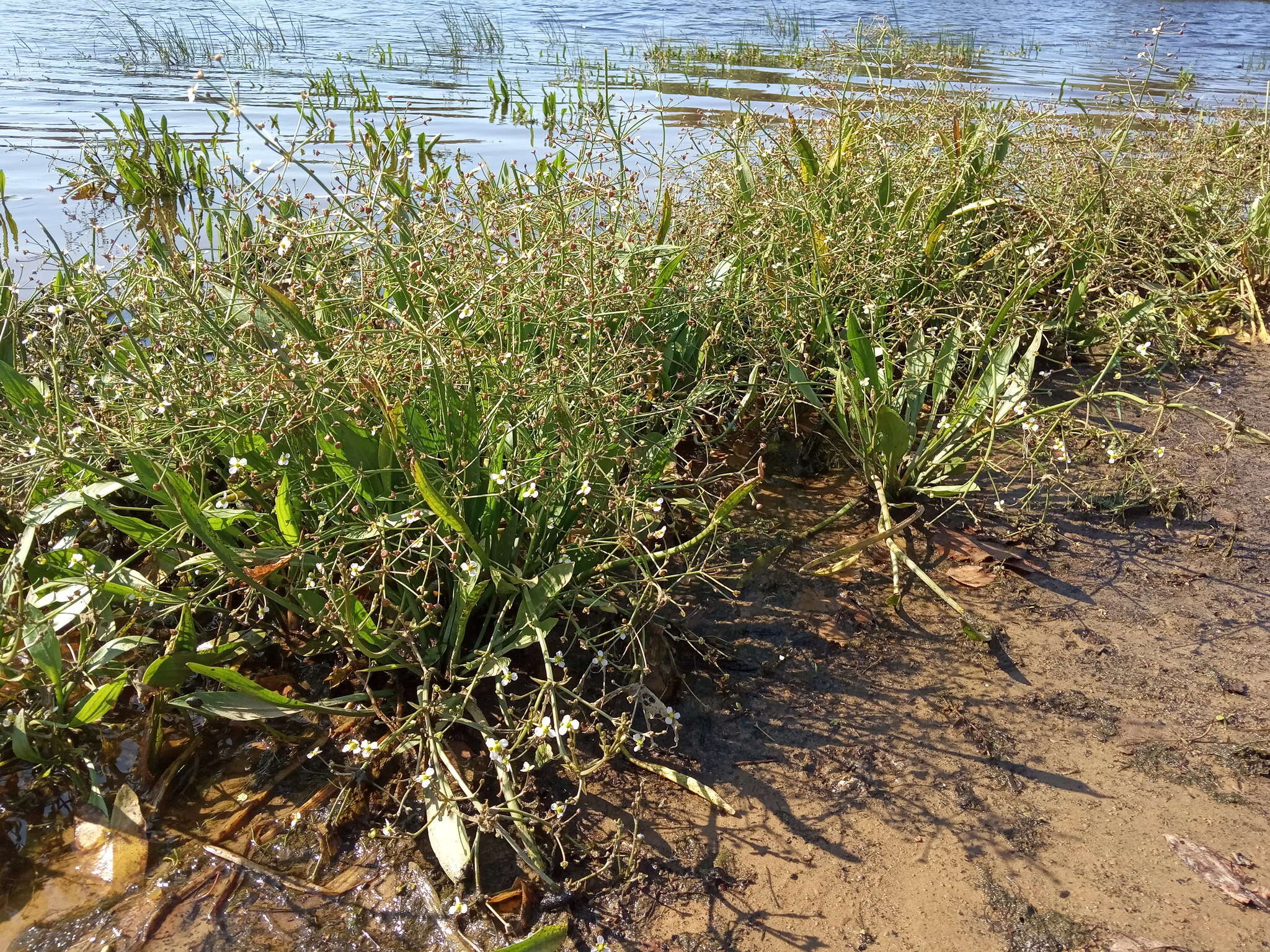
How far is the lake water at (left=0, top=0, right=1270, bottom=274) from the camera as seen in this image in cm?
820

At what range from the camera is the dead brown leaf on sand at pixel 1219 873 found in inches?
72.1

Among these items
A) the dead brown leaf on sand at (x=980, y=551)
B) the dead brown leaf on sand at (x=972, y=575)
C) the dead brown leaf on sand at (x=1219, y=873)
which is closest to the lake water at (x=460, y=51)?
the dead brown leaf on sand at (x=980, y=551)

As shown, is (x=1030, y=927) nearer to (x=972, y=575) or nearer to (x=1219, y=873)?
(x=1219, y=873)

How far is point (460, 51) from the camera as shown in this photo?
13.2 m

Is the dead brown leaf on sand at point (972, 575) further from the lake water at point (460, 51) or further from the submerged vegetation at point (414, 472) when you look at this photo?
the lake water at point (460, 51)

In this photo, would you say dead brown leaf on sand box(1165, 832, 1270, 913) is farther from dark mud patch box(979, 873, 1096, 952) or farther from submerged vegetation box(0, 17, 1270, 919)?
submerged vegetation box(0, 17, 1270, 919)

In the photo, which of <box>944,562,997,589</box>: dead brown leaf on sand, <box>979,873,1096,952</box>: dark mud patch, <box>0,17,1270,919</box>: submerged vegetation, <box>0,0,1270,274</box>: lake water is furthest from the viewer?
<box>0,0,1270,274</box>: lake water

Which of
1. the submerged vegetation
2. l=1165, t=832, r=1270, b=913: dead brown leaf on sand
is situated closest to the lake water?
the submerged vegetation

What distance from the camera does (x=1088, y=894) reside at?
1.84m

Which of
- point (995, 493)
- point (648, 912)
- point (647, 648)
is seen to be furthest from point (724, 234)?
point (648, 912)

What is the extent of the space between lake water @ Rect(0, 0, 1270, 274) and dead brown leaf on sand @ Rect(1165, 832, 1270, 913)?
16.5 feet

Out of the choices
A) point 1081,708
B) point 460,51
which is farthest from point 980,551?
point 460,51

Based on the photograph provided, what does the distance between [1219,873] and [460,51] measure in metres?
13.7

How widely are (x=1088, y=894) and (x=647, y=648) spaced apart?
1.08 meters
